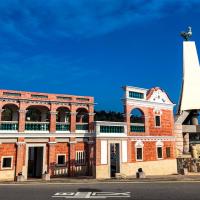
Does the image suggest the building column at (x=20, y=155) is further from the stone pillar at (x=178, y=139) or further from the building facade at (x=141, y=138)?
the stone pillar at (x=178, y=139)

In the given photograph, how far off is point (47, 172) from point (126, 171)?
8.26 meters

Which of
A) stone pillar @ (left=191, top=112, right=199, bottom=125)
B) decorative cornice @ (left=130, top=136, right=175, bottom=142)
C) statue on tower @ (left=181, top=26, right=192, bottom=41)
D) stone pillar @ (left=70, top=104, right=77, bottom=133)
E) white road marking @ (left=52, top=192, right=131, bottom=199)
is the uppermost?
statue on tower @ (left=181, top=26, right=192, bottom=41)

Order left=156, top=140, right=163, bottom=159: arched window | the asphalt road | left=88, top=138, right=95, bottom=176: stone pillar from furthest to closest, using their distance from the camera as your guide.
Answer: left=156, top=140, right=163, bottom=159: arched window → left=88, top=138, right=95, bottom=176: stone pillar → the asphalt road

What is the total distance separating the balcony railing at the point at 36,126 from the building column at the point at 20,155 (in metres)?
1.39

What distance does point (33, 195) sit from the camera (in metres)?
16.8

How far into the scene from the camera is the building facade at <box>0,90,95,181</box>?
86.0 ft

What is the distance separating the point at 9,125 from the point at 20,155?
9.94ft

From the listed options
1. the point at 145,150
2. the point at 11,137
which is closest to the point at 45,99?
the point at 11,137

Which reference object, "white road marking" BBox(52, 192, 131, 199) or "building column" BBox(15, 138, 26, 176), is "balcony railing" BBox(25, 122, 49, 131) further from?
"white road marking" BBox(52, 192, 131, 199)

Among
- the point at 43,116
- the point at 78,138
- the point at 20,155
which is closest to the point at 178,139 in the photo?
the point at 78,138

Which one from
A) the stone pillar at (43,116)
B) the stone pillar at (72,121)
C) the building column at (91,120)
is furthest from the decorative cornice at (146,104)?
the stone pillar at (43,116)

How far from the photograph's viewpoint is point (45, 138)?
91.8 ft

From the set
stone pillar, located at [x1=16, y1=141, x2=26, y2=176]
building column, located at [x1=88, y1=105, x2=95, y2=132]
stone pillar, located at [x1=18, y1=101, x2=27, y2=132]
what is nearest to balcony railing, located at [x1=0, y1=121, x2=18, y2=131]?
stone pillar, located at [x1=18, y1=101, x2=27, y2=132]

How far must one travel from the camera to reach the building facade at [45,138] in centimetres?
2620
